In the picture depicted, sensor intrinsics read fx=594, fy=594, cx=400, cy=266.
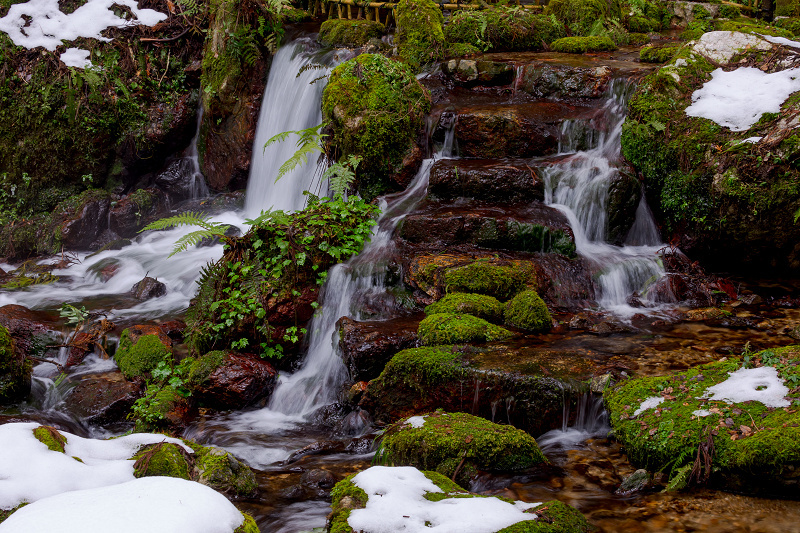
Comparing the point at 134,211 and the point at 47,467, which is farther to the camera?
the point at 134,211

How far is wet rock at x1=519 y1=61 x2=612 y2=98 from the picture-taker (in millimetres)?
9312

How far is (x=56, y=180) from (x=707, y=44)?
12284 millimetres

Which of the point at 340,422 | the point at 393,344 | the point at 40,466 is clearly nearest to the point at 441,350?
the point at 393,344

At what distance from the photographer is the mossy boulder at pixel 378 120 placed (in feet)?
27.9

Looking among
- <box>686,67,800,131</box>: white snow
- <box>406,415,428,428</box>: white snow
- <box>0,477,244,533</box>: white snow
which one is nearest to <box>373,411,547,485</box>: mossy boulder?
<box>406,415,428,428</box>: white snow

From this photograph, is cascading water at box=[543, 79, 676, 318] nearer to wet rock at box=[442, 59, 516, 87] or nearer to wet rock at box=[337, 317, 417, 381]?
wet rock at box=[442, 59, 516, 87]

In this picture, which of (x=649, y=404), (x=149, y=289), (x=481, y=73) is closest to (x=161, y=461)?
(x=649, y=404)

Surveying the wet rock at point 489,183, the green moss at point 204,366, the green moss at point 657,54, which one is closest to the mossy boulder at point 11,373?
the green moss at point 204,366

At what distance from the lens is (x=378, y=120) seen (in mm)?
8453

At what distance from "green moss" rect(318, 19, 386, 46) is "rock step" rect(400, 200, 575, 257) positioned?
5637 mm

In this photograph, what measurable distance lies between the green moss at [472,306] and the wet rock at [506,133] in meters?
3.04

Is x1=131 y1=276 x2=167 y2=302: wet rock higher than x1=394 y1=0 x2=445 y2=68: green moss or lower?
lower

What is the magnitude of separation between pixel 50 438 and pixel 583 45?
11045mm

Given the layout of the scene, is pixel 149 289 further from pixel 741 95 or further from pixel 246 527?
pixel 741 95
